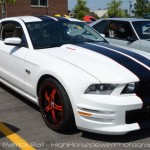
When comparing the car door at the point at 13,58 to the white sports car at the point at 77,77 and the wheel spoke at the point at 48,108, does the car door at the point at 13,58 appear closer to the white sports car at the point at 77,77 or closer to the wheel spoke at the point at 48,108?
the white sports car at the point at 77,77

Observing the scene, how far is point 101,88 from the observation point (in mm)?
4055

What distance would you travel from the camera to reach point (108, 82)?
4.03 meters

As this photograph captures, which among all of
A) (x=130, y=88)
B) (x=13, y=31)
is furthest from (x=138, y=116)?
(x=13, y=31)

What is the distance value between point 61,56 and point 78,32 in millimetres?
1314

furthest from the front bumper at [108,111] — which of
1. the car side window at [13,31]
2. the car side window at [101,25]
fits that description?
the car side window at [101,25]

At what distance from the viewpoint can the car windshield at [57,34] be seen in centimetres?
545

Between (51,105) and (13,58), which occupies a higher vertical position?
(13,58)

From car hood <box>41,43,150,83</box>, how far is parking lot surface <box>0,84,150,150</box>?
800 millimetres

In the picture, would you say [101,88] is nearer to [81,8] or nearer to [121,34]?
[121,34]

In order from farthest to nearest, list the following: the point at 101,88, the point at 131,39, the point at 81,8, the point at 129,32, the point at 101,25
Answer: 1. the point at 81,8
2. the point at 101,25
3. the point at 129,32
4. the point at 131,39
5. the point at 101,88

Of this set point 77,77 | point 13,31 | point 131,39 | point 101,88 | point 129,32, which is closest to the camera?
point 101,88

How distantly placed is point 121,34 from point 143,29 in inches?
22.4

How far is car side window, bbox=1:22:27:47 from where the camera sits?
5.65 metres

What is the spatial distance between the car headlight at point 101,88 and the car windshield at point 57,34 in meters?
1.54
